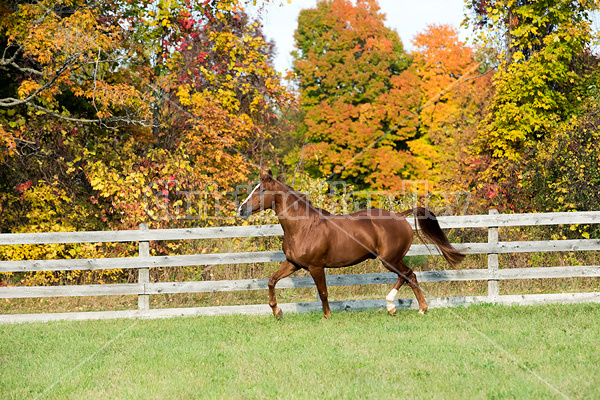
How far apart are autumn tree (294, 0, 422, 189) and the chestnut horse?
2158cm

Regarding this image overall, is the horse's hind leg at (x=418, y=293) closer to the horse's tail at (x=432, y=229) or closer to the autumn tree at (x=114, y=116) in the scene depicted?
the horse's tail at (x=432, y=229)

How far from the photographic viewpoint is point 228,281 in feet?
31.4

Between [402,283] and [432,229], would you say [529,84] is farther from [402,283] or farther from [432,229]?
[402,283]

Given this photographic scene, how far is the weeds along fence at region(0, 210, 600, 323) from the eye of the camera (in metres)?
9.49

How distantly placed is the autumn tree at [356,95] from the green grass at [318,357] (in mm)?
22579

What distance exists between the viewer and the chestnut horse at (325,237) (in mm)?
8406

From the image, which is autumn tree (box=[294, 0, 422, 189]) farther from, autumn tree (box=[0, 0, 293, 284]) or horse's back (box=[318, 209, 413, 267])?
horse's back (box=[318, 209, 413, 267])

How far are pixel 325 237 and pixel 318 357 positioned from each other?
255 centimetres

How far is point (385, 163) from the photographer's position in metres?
31.2

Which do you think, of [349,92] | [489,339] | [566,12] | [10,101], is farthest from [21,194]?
[349,92]

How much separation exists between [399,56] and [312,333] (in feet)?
97.0

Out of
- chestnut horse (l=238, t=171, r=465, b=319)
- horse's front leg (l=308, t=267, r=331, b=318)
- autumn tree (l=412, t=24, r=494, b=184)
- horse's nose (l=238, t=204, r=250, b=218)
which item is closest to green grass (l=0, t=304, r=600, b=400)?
horse's front leg (l=308, t=267, r=331, b=318)

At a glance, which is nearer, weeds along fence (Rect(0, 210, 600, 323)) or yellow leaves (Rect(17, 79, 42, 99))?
weeds along fence (Rect(0, 210, 600, 323))

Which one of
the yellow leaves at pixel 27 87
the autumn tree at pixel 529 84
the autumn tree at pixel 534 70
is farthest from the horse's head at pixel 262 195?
the autumn tree at pixel 534 70
